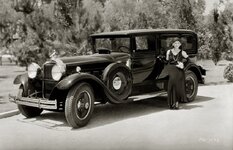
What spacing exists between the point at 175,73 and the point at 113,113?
1.42m

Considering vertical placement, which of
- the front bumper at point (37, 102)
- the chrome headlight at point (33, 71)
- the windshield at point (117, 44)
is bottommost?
the front bumper at point (37, 102)

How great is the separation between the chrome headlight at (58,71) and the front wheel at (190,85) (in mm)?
3105

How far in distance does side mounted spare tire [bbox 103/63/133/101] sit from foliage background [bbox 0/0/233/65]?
4.70 m

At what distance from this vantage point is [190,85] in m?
8.52

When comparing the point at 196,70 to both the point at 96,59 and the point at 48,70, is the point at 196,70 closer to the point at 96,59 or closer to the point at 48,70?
the point at 96,59

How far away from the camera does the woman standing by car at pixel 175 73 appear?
7574mm

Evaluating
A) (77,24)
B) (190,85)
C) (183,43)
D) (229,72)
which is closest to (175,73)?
(190,85)

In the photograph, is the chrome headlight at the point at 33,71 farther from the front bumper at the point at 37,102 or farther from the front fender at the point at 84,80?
the front fender at the point at 84,80

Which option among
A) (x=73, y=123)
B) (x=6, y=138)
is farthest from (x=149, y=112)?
(x=6, y=138)

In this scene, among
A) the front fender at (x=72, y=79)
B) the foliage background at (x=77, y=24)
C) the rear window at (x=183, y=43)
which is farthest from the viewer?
the foliage background at (x=77, y=24)

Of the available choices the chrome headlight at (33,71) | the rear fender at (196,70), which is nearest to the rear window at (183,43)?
the rear fender at (196,70)

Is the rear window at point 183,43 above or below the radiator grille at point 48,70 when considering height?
above

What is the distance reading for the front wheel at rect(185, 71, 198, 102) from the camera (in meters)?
8.41

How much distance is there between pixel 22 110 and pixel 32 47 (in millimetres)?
6322
